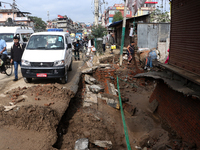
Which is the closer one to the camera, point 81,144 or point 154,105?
Answer: point 81,144

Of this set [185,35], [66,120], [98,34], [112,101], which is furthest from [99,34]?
[66,120]

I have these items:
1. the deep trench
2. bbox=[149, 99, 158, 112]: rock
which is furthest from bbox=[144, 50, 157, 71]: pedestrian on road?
the deep trench

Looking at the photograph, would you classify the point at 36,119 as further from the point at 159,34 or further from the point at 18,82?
the point at 159,34

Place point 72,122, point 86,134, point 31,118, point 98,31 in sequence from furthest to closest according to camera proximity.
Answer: point 98,31 < point 72,122 < point 86,134 < point 31,118

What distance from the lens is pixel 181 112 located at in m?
5.35

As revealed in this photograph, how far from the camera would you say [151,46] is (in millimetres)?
14898

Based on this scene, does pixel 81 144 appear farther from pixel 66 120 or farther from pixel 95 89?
pixel 95 89

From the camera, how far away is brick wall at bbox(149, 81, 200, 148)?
4.62m

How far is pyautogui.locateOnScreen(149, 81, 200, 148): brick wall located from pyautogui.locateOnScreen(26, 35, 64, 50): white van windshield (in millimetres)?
4762

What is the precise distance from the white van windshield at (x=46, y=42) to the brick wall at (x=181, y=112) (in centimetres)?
476

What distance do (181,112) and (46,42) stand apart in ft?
19.8

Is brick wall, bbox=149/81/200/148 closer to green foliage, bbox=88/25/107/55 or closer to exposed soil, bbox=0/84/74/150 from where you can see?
exposed soil, bbox=0/84/74/150

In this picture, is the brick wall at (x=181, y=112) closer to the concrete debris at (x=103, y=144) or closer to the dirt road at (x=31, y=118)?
the concrete debris at (x=103, y=144)

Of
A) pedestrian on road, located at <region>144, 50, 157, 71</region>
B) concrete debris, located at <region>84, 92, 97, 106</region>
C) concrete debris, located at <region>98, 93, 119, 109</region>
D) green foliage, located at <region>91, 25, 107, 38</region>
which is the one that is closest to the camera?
concrete debris, located at <region>84, 92, 97, 106</region>
